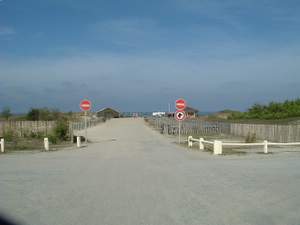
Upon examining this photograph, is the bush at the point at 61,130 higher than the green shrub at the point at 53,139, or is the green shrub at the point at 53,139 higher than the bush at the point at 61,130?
the bush at the point at 61,130

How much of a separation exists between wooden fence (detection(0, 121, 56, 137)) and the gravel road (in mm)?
20560

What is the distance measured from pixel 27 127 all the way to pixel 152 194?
30.2 meters

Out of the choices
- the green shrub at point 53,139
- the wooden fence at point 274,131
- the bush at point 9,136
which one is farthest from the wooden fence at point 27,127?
the wooden fence at point 274,131

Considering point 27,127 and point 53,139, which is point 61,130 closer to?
point 53,139

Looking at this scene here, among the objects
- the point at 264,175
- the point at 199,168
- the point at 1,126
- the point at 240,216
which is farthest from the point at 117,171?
the point at 1,126

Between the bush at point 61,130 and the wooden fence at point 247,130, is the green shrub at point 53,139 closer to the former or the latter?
the bush at point 61,130

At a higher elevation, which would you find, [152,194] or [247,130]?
[247,130]

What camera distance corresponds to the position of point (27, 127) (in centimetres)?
3703

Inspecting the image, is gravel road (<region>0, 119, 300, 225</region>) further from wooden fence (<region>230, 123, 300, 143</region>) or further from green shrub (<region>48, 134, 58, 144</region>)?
wooden fence (<region>230, 123, 300, 143</region>)

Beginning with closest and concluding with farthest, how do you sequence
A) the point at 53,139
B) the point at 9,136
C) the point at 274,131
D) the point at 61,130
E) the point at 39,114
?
1. the point at 53,139
2. the point at 61,130
3. the point at 9,136
4. the point at 274,131
5. the point at 39,114

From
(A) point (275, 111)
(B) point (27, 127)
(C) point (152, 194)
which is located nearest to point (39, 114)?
(B) point (27, 127)

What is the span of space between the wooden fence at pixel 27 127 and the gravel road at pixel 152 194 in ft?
67.5

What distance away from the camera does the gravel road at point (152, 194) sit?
7062 mm

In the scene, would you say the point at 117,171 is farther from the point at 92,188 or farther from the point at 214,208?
the point at 214,208
